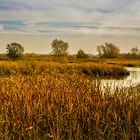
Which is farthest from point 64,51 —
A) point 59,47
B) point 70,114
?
point 70,114

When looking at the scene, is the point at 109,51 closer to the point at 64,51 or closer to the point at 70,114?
the point at 64,51

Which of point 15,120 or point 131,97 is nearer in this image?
point 15,120

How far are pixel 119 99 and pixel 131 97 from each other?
281 mm

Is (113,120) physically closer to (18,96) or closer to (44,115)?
(44,115)

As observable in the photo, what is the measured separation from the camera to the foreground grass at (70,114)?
16.0ft

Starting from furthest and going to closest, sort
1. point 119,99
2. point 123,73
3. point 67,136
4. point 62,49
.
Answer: point 62,49 → point 123,73 → point 119,99 → point 67,136

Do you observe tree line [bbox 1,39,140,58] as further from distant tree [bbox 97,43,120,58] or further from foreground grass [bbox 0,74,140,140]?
foreground grass [bbox 0,74,140,140]

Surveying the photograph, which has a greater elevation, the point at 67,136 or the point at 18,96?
the point at 18,96

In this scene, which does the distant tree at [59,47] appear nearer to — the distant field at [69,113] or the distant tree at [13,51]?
the distant tree at [13,51]

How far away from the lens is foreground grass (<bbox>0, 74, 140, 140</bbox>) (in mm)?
4863

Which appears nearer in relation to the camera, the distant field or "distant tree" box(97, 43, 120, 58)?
the distant field

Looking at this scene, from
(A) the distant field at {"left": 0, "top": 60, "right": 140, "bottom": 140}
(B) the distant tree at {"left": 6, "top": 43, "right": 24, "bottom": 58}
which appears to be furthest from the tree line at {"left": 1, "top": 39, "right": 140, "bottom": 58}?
(A) the distant field at {"left": 0, "top": 60, "right": 140, "bottom": 140}

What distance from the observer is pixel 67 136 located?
4.97m

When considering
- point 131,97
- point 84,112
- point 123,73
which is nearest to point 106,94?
point 131,97
